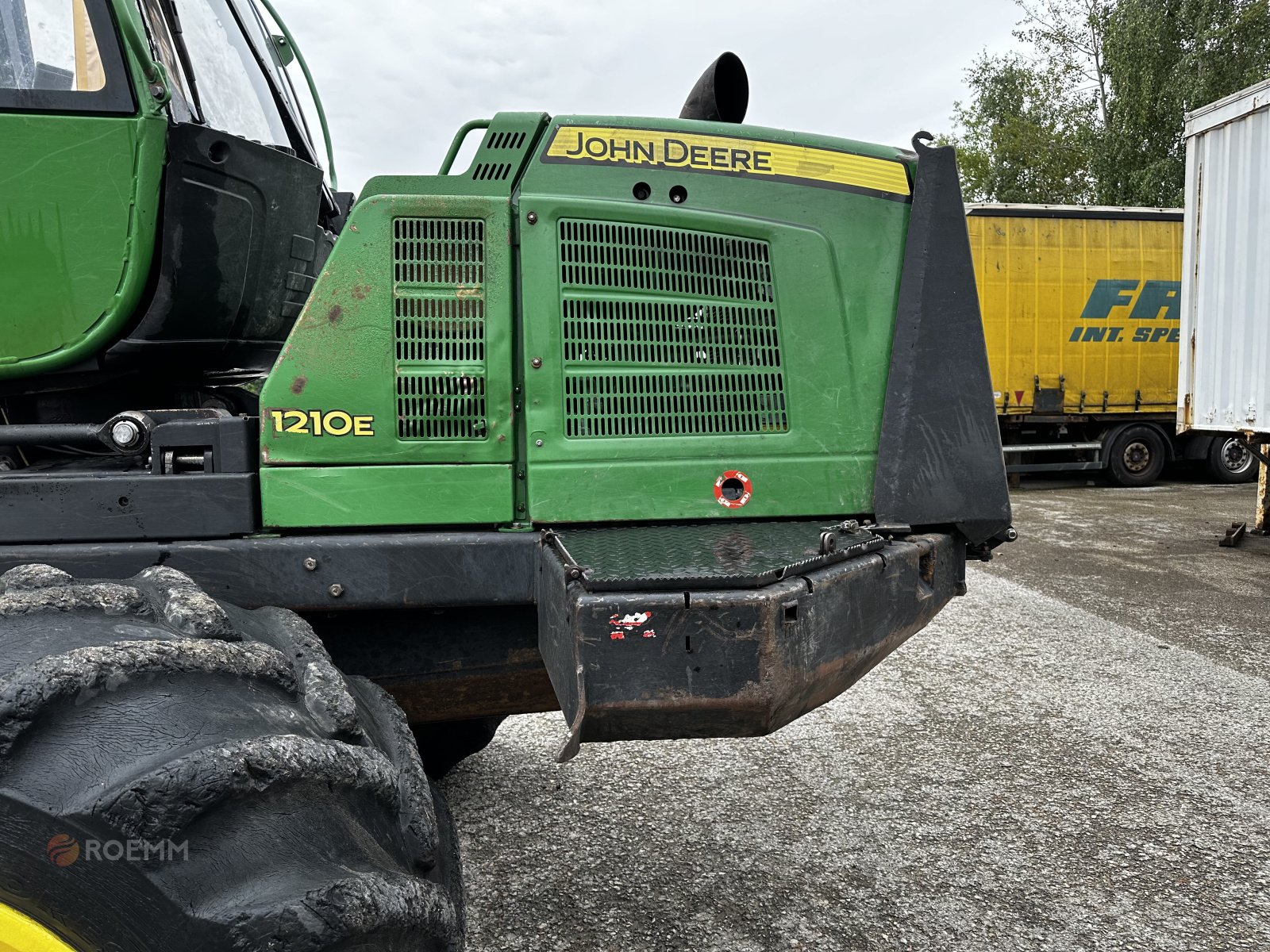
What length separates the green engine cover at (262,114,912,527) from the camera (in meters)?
2.19

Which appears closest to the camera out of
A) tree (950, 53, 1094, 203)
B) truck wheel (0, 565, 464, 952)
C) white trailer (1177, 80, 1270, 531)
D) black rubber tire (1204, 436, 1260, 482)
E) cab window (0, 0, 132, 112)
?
truck wheel (0, 565, 464, 952)

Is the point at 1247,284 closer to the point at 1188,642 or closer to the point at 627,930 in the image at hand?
the point at 1188,642

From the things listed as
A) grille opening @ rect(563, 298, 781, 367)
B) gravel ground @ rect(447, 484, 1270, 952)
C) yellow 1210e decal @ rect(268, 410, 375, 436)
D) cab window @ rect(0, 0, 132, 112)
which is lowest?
gravel ground @ rect(447, 484, 1270, 952)

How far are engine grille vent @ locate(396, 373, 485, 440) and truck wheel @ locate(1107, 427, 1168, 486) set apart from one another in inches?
531

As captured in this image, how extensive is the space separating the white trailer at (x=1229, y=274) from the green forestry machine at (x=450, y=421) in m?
6.93

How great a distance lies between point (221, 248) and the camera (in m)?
2.28

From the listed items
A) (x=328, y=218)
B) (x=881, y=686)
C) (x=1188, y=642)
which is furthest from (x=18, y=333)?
(x=1188, y=642)

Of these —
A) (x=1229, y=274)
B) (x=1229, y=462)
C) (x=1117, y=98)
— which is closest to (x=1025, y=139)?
(x=1117, y=98)

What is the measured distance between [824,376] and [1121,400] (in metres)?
12.6

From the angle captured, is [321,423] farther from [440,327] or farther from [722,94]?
[722,94]

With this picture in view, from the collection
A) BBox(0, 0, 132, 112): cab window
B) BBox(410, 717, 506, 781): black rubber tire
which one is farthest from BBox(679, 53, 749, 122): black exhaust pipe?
BBox(410, 717, 506, 781): black rubber tire

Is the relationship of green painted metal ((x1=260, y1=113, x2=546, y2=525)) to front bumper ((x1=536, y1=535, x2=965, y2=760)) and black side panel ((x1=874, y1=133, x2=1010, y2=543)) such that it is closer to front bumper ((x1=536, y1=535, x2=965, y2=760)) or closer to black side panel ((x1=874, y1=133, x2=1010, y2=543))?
front bumper ((x1=536, y1=535, x2=965, y2=760))

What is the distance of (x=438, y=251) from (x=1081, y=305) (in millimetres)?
12891

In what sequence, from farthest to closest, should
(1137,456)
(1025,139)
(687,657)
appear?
(1025,139) → (1137,456) → (687,657)
